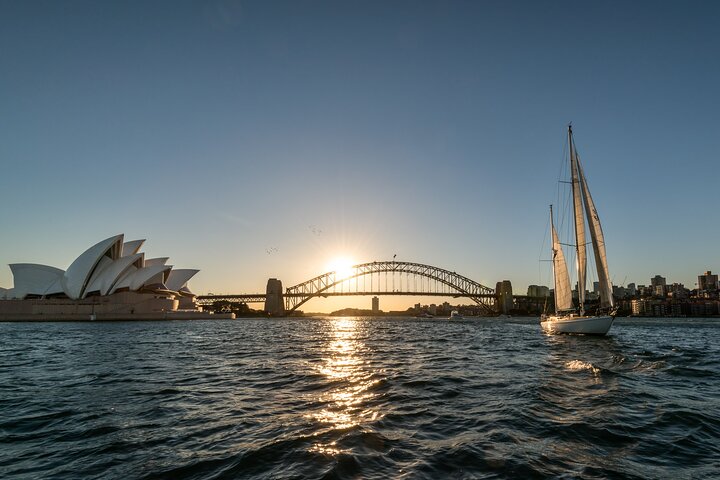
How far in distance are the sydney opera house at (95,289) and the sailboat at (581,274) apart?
89.2 metres

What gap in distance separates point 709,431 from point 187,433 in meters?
10.00

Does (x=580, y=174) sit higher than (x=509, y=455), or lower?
higher

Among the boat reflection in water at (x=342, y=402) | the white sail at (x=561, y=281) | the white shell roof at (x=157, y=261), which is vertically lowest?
the boat reflection in water at (x=342, y=402)

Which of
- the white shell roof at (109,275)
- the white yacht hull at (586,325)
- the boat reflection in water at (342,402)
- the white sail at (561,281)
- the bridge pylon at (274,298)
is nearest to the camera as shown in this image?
the boat reflection in water at (342,402)

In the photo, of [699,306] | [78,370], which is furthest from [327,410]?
[699,306]

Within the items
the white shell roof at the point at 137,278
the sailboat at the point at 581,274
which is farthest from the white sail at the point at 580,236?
the white shell roof at the point at 137,278

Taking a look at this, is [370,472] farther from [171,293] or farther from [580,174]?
[171,293]

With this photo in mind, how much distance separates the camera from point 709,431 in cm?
794

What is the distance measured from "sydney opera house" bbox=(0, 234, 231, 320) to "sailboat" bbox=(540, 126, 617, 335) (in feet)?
293

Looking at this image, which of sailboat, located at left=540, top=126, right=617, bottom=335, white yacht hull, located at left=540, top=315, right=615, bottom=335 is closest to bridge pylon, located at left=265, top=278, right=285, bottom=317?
sailboat, located at left=540, top=126, right=617, bottom=335

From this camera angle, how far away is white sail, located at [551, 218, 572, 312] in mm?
41469

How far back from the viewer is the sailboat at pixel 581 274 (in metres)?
33.2

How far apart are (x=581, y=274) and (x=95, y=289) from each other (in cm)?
10151

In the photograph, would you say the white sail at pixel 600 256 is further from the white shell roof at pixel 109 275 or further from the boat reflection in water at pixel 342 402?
the white shell roof at pixel 109 275
